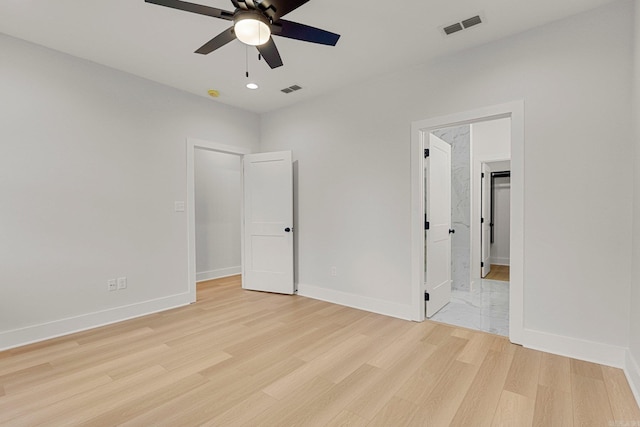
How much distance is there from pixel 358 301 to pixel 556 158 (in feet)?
8.46

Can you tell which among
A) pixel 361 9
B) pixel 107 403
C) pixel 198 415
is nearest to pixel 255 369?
pixel 198 415

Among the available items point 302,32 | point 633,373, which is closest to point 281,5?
point 302,32

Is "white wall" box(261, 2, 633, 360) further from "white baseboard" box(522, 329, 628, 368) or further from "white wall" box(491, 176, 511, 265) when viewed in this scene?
"white wall" box(491, 176, 511, 265)

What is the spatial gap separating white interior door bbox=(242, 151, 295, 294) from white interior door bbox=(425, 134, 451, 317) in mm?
1964

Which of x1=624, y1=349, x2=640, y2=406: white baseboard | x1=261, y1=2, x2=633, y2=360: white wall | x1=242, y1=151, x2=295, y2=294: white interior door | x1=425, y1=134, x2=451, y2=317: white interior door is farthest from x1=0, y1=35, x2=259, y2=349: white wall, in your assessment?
x1=624, y1=349, x2=640, y2=406: white baseboard

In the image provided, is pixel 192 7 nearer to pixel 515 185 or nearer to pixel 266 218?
pixel 515 185

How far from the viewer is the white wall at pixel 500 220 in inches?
279

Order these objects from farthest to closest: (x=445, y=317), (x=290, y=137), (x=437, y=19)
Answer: (x=290, y=137) → (x=445, y=317) → (x=437, y=19)

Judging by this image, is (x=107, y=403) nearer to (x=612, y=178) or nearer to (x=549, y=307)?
(x=549, y=307)

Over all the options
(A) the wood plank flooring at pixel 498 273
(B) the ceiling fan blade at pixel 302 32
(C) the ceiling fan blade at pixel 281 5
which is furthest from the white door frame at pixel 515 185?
(A) the wood plank flooring at pixel 498 273

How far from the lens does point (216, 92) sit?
4.07 meters

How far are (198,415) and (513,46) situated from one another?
3.90m

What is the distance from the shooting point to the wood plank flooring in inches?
219

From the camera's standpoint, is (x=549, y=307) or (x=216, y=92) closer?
(x=549, y=307)
